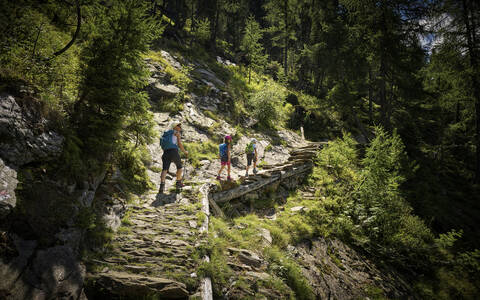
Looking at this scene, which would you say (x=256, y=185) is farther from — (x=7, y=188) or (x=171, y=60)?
(x=171, y=60)

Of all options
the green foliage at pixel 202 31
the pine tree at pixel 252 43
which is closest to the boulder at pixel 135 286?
the pine tree at pixel 252 43

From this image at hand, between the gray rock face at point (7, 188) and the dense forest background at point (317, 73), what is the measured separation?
100cm

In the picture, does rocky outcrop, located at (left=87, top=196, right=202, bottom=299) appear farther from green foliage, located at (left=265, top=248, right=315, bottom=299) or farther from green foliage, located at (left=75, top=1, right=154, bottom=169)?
green foliage, located at (left=265, top=248, right=315, bottom=299)

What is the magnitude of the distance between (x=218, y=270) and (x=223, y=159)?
16.0 feet

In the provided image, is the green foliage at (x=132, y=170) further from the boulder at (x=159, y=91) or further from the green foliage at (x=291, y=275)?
the boulder at (x=159, y=91)

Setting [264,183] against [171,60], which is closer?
[264,183]

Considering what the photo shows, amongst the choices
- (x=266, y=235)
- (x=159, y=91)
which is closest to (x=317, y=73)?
(x=159, y=91)

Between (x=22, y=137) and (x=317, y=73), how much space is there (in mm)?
29874

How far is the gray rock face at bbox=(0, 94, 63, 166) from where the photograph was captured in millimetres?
2718

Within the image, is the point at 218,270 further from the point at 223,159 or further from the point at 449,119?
the point at 449,119

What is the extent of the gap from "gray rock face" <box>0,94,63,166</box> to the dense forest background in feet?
1.02

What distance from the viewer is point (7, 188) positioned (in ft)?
7.91

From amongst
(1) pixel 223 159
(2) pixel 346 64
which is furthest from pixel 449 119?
(1) pixel 223 159

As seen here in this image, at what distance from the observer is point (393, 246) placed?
8023 millimetres
